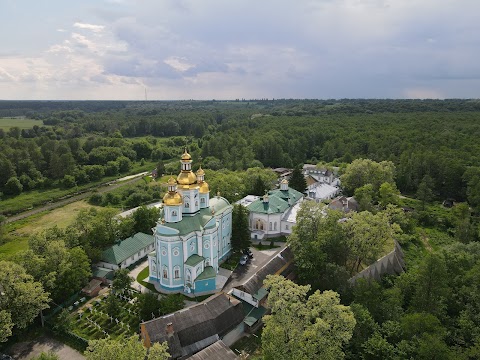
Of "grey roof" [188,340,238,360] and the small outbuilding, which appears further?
the small outbuilding

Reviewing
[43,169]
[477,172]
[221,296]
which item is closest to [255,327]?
[221,296]

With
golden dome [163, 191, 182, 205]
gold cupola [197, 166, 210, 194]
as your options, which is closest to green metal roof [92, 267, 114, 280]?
golden dome [163, 191, 182, 205]

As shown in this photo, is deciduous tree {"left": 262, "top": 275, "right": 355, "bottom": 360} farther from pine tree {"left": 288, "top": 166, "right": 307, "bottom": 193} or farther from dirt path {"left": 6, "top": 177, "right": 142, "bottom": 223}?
dirt path {"left": 6, "top": 177, "right": 142, "bottom": 223}

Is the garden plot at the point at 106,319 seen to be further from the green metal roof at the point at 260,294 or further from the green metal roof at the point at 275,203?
the green metal roof at the point at 275,203

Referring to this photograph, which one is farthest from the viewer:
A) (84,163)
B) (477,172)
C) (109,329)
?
(84,163)

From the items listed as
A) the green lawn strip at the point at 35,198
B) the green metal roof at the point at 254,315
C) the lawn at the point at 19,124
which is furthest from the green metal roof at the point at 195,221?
the lawn at the point at 19,124

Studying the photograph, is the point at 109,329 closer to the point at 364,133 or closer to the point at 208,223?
the point at 208,223
